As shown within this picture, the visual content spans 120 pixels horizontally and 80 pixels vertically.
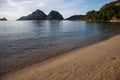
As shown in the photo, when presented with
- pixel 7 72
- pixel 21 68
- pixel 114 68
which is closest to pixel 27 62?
pixel 21 68

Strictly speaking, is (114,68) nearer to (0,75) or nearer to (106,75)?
(106,75)

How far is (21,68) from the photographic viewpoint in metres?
15.7

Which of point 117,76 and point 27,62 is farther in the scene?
point 27,62

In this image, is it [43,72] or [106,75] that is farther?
[43,72]

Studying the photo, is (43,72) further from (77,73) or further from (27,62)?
(27,62)

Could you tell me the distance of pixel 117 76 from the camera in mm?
11867

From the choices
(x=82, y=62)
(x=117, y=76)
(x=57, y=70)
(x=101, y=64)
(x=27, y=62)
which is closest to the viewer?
(x=117, y=76)

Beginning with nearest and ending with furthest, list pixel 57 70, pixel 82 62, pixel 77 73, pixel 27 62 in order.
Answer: pixel 77 73, pixel 57 70, pixel 82 62, pixel 27 62

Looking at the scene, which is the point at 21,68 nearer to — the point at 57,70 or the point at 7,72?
the point at 7,72

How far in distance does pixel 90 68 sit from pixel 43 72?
338 cm

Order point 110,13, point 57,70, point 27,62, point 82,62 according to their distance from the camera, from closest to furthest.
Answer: point 57,70
point 82,62
point 27,62
point 110,13

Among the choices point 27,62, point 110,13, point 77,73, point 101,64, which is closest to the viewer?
point 77,73

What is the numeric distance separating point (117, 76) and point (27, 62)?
8793 mm

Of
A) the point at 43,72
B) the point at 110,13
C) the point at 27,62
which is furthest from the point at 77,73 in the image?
the point at 110,13
